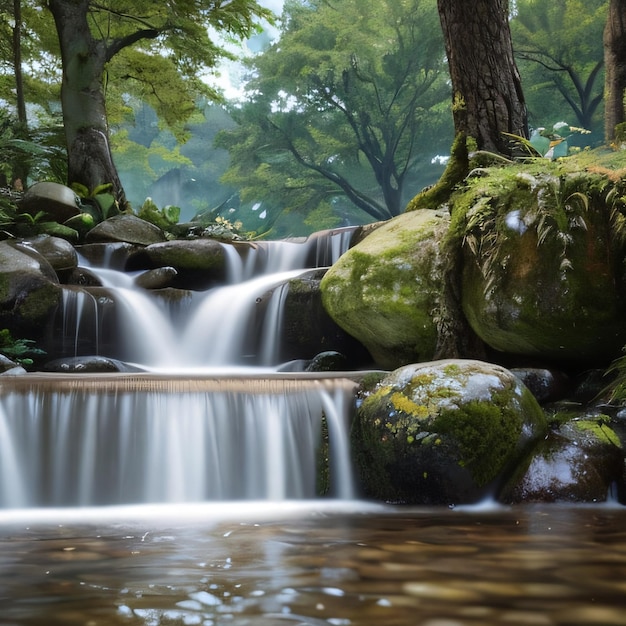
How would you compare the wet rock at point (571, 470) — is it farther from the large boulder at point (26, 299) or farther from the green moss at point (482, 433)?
the large boulder at point (26, 299)

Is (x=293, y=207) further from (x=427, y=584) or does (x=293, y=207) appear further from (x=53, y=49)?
(x=427, y=584)

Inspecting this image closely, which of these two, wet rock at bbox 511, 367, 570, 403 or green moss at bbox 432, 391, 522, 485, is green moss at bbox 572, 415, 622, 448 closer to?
green moss at bbox 432, 391, 522, 485

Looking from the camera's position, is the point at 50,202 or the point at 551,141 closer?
the point at 551,141

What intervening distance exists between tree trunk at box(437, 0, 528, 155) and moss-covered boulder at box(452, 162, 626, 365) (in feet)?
4.32

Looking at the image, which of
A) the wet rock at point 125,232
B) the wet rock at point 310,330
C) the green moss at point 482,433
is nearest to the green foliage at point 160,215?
the wet rock at point 125,232

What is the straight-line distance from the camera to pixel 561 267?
4758mm

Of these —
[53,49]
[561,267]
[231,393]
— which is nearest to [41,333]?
[231,393]

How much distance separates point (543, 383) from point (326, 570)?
10.7ft

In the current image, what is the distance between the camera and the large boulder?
24.7 feet

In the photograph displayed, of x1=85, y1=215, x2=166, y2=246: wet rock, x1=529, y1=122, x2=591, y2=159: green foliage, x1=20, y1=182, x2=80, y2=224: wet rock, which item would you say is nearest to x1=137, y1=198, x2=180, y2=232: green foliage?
x1=85, y1=215, x2=166, y2=246: wet rock

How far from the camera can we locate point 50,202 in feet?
36.9

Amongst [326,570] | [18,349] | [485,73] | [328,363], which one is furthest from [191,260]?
[326,570]

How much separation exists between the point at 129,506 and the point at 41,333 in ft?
13.2

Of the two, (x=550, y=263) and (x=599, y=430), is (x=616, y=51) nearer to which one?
(x=550, y=263)
